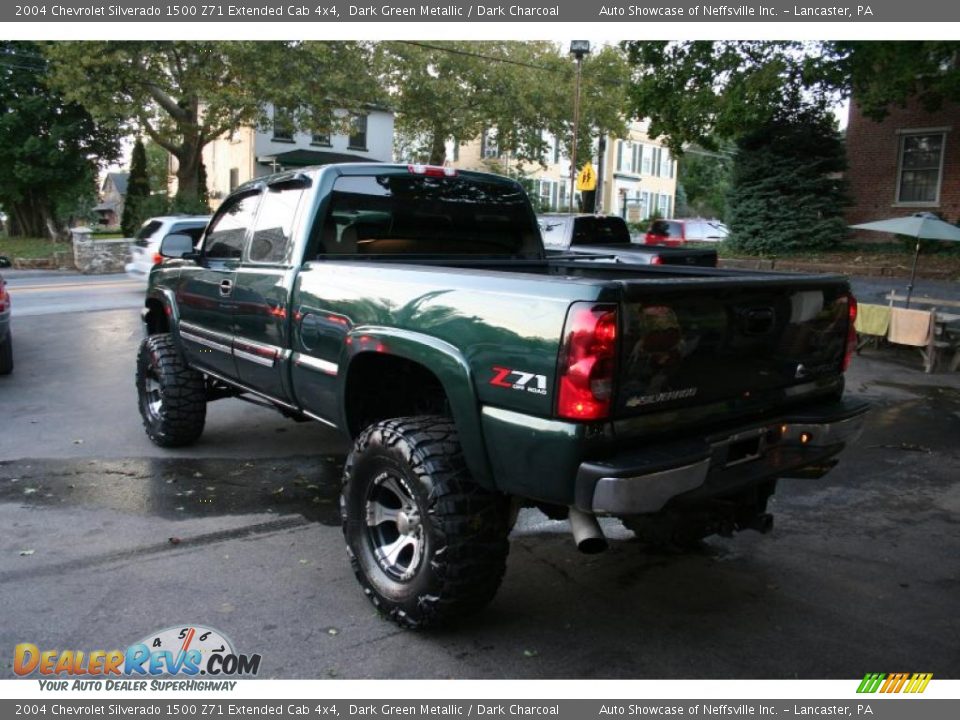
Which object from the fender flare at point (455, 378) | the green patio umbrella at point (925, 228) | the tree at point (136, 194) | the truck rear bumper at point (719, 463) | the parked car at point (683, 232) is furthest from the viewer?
the tree at point (136, 194)

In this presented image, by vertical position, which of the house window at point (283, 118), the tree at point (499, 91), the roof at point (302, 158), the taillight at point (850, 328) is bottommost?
the taillight at point (850, 328)

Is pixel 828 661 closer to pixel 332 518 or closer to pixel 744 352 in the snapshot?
pixel 744 352

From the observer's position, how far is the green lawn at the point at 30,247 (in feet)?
91.1

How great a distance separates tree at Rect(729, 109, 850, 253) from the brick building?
67cm

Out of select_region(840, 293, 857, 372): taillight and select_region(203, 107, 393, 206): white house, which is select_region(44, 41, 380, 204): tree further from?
select_region(840, 293, 857, 372): taillight

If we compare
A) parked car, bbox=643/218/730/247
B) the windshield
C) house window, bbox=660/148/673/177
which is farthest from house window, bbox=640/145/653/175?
the windshield

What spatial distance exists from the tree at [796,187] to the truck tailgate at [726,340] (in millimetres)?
17610

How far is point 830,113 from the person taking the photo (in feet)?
67.1

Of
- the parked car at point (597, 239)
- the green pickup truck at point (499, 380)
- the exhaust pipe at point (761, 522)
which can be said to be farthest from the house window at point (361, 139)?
the exhaust pipe at point (761, 522)

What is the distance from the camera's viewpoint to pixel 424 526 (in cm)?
338

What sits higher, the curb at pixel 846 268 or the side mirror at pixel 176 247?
the side mirror at pixel 176 247

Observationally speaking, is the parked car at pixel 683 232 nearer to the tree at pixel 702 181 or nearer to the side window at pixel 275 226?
the side window at pixel 275 226

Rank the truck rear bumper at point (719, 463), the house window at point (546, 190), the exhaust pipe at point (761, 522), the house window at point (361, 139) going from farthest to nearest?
the house window at point (546, 190), the house window at point (361, 139), the exhaust pipe at point (761, 522), the truck rear bumper at point (719, 463)

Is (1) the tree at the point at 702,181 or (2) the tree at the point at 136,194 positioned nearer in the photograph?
(2) the tree at the point at 136,194
